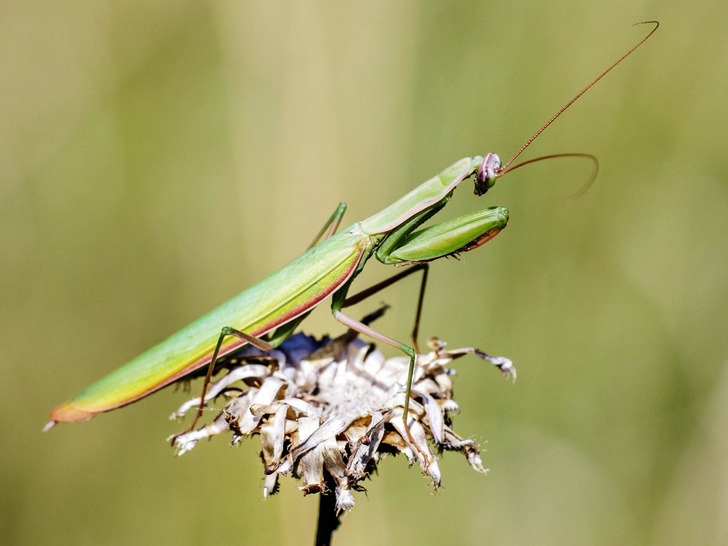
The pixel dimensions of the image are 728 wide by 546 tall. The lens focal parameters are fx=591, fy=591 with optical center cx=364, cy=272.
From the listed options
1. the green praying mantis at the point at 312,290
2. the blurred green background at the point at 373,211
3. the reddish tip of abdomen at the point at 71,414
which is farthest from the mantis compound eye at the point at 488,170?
the reddish tip of abdomen at the point at 71,414

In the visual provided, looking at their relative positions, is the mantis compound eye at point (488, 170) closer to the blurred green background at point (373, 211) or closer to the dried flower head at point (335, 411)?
the dried flower head at point (335, 411)

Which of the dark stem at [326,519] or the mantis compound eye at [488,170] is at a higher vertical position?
the mantis compound eye at [488,170]

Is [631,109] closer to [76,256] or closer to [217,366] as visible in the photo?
[217,366]

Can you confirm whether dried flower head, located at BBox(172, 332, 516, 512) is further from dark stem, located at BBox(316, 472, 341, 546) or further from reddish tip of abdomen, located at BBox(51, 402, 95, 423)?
reddish tip of abdomen, located at BBox(51, 402, 95, 423)

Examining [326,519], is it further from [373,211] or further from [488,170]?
[373,211]

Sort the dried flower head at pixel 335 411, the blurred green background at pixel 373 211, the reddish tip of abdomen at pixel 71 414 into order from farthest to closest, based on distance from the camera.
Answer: the blurred green background at pixel 373 211
the reddish tip of abdomen at pixel 71 414
the dried flower head at pixel 335 411

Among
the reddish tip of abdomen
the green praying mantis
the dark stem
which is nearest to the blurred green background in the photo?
the green praying mantis

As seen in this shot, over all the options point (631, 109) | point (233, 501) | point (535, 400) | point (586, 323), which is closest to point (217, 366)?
point (233, 501)
